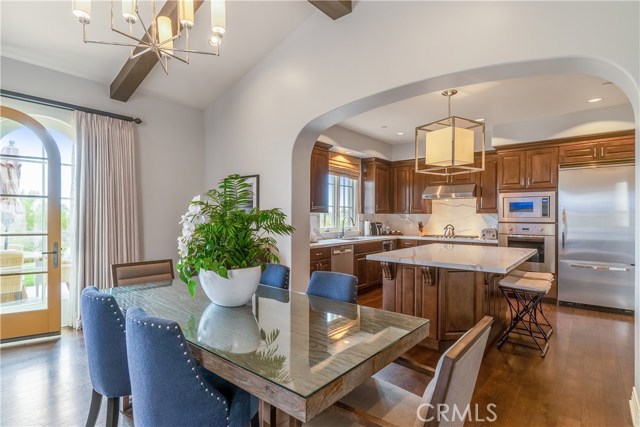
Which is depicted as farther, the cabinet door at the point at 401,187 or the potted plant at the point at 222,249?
the cabinet door at the point at 401,187

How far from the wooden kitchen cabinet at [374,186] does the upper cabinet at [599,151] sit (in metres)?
2.91

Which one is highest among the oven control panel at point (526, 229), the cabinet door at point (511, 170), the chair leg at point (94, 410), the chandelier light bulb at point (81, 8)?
the chandelier light bulb at point (81, 8)

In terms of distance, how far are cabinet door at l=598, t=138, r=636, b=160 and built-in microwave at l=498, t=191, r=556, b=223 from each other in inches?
30.1

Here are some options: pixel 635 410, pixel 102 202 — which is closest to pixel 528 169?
pixel 635 410

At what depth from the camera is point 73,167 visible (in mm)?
3607

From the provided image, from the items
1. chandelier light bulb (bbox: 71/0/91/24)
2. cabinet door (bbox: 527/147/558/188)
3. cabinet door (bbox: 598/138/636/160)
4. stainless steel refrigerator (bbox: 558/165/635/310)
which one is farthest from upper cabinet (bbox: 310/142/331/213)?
cabinet door (bbox: 598/138/636/160)

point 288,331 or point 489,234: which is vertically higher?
point 489,234

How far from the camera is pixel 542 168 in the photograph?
482cm

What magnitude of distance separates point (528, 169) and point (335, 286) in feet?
14.3

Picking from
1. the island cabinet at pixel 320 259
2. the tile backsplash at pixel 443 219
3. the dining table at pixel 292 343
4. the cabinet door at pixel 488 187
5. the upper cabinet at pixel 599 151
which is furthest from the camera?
the tile backsplash at pixel 443 219

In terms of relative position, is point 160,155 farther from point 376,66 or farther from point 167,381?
point 167,381

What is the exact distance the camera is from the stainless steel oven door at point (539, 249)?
466cm

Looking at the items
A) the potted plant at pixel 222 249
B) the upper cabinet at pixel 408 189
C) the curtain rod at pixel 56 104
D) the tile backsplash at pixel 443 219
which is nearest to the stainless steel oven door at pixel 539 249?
the tile backsplash at pixel 443 219

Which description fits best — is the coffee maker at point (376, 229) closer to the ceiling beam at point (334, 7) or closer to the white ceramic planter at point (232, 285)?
the ceiling beam at point (334, 7)
